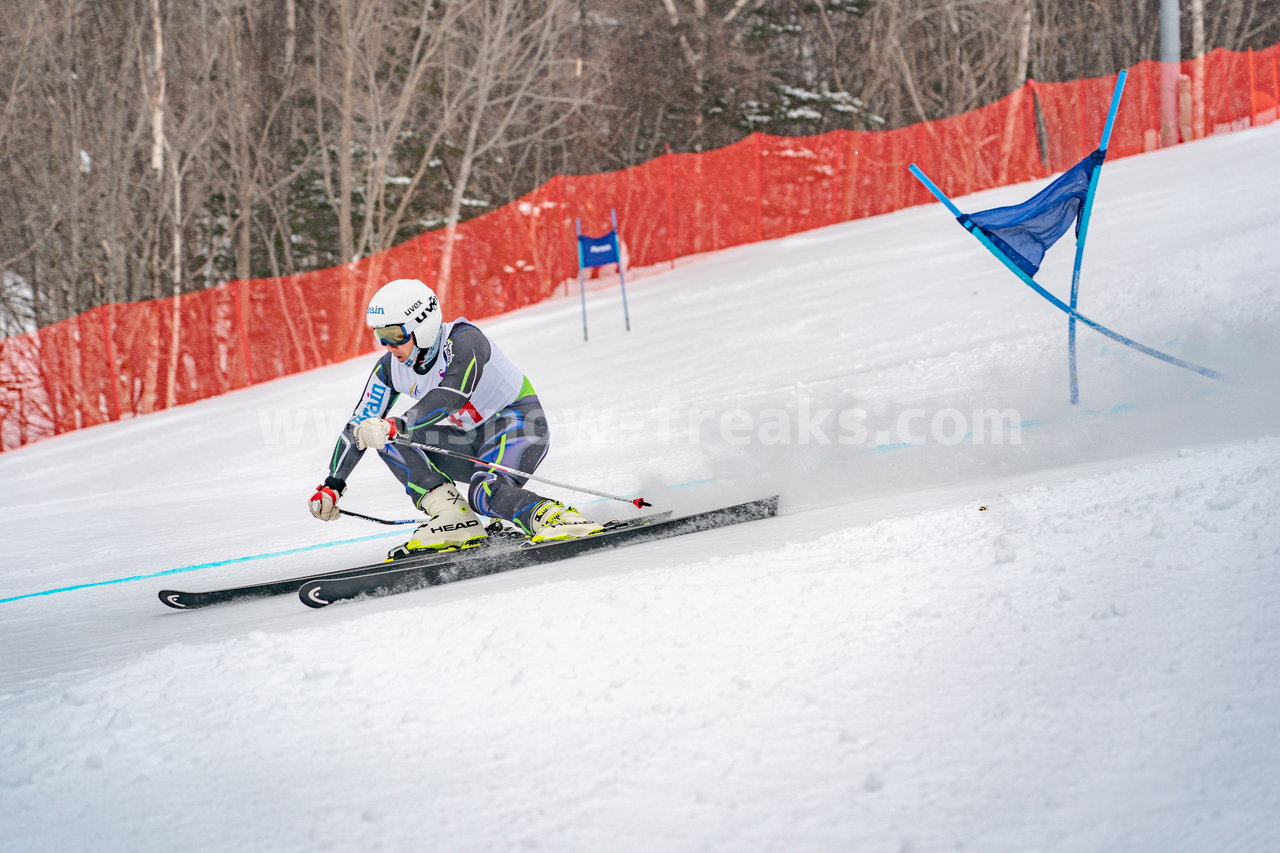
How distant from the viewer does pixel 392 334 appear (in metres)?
5.61

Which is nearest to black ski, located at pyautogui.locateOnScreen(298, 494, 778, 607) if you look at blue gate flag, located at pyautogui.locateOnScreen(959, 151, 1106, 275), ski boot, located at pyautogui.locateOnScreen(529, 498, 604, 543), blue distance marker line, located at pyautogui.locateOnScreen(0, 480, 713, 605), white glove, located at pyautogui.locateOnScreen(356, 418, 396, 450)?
ski boot, located at pyautogui.locateOnScreen(529, 498, 604, 543)

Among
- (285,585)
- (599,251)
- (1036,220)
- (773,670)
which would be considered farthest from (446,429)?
(599,251)

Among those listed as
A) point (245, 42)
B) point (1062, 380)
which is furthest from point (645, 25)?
point (1062, 380)

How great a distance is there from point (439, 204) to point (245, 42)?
5.88 m

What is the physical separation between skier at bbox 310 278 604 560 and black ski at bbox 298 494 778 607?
3.6 inches

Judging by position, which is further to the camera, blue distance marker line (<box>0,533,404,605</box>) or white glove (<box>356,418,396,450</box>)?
blue distance marker line (<box>0,533,404,605</box>)

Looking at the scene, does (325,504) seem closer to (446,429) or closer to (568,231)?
(446,429)

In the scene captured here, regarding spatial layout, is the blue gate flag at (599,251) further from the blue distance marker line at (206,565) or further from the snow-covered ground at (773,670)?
the blue distance marker line at (206,565)

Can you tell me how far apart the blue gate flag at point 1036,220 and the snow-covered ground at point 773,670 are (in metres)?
1.11

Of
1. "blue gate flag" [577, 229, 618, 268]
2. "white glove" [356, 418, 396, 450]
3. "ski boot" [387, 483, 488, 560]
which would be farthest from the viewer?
"blue gate flag" [577, 229, 618, 268]

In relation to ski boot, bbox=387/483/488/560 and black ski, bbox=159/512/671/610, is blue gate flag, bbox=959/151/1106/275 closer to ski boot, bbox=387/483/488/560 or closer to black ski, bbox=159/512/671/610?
black ski, bbox=159/512/671/610

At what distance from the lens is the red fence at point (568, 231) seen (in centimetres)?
1622

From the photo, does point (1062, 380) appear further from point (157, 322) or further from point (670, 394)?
point (157, 322)

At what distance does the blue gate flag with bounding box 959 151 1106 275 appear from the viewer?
24.4 ft
